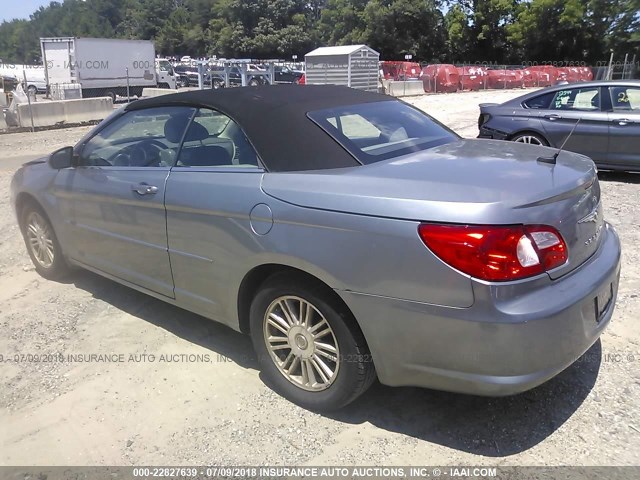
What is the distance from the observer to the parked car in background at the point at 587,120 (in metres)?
7.73

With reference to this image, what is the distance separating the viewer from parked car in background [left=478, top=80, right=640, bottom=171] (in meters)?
7.73

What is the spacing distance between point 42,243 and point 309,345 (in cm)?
315

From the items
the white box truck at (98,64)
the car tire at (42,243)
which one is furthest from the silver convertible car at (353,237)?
the white box truck at (98,64)

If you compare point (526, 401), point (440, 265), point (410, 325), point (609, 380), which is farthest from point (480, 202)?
point (609, 380)

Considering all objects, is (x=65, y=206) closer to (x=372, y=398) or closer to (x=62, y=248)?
(x=62, y=248)

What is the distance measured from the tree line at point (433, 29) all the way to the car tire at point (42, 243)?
169ft

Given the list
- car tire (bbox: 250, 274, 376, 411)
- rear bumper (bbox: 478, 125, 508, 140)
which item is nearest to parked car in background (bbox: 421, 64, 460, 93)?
rear bumper (bbox: 478, 125, 508, 140)

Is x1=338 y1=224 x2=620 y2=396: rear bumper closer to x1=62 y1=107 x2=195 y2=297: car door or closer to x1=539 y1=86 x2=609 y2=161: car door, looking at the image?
x1=62 y1=107 x2=195 y2=297: car door

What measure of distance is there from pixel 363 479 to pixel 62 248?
10.7 feet

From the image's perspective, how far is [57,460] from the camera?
2.81 metres

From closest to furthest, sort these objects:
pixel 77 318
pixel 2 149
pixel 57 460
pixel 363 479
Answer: pixel 363 479
pixel 57 460
pixel 77 318
pixel 2 149

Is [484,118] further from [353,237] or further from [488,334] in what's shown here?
[488,334]

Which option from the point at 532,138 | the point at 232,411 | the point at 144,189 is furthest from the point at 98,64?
the point at 232,411

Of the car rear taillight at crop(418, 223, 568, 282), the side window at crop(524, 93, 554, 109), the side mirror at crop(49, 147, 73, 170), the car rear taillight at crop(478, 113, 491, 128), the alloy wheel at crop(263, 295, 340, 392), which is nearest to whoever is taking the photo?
the car rear taillight at crop(418, 223, 568, 282)
